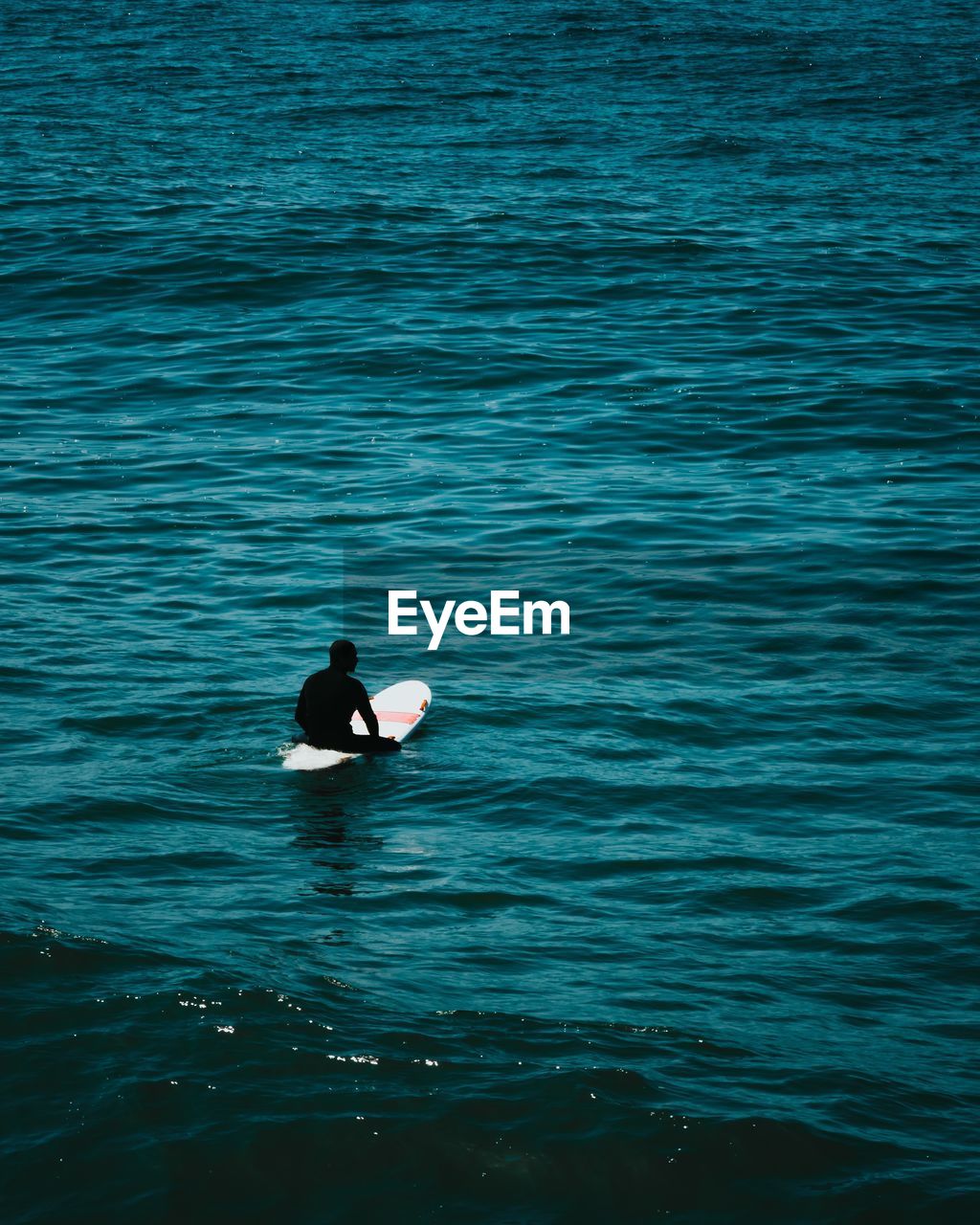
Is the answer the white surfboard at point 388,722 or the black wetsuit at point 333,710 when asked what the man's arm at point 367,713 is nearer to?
the black wetsuit at point 333,710

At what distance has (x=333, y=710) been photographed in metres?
12.7

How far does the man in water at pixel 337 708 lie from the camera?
1274 cm

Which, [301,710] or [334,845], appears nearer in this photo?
[334,845]

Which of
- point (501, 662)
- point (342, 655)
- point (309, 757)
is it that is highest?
point (342, 655)

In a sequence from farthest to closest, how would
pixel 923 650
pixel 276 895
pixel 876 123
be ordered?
pixel 876 123, pixel 923 650, pixel 276 895

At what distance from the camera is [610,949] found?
30.7ft

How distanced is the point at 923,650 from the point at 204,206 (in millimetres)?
22245

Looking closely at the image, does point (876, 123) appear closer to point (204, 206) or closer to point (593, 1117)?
point (204, 206)

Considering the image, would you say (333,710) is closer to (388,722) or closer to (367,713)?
(367,713)

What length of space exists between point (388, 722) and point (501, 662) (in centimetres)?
202

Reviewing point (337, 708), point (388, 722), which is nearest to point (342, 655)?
point (337, 708)

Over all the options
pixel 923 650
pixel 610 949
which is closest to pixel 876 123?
A: pixel 923 650

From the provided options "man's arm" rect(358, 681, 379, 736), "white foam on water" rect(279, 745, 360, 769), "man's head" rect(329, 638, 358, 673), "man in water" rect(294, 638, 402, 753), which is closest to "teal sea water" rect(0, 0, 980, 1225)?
"white foam on water" rect(279, 745, 360, 769)

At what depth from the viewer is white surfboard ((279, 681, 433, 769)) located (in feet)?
41.9
